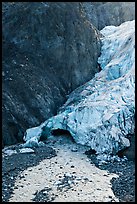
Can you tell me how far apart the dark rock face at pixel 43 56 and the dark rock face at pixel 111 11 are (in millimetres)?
7985

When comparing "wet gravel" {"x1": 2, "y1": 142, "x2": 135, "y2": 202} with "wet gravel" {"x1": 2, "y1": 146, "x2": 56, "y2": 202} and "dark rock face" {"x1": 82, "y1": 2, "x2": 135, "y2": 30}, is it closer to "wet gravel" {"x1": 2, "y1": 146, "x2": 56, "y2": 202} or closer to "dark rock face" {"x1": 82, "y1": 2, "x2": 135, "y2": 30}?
"wet gravel" {"x1": 2, "y1": 146, "x2": 56, "y2": 202}

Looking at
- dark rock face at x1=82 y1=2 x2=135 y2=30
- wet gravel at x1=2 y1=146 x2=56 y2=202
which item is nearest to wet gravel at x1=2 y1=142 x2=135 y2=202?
wet gravel at x1=2 y1=146 x2=56 y2=202

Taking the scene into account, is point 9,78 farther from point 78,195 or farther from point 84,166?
point 78,195

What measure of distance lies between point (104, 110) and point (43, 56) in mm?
6603

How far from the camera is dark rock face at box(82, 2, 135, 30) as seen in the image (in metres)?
32.4

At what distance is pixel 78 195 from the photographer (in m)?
11.6

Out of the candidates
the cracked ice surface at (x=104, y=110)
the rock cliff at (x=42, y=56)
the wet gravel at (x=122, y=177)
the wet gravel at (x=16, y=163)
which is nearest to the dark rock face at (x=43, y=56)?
the rock cliff at (x=42, y=56)

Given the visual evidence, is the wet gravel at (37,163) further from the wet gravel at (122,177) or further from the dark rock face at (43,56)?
the dark rock face at (43,56)

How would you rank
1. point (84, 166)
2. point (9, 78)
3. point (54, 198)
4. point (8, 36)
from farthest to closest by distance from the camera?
1. point (8, 36)
2. point (9, 78)
3. point (84, 166)
4. point (54, 198)

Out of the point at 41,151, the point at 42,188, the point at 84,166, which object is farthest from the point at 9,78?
the point at 42,188

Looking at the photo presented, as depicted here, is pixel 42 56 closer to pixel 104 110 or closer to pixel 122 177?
pixel 104 110

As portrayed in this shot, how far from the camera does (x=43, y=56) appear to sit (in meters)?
21.9


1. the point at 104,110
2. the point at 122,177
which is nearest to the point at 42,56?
the point at 104,110

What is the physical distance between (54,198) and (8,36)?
42.4 ft
